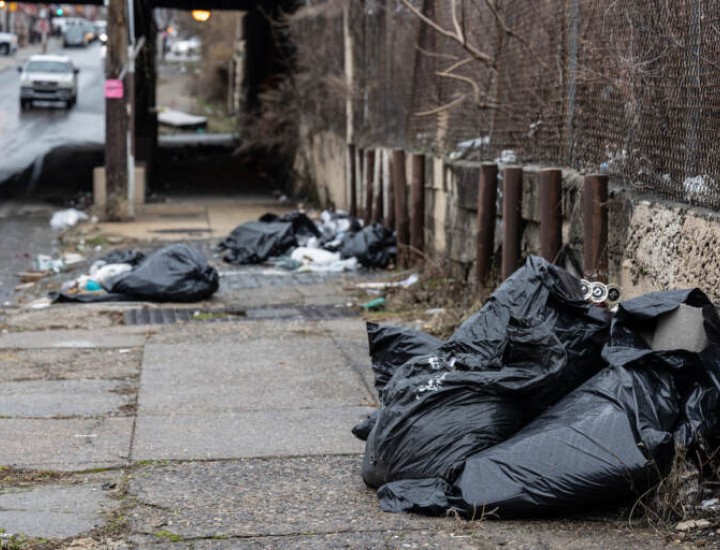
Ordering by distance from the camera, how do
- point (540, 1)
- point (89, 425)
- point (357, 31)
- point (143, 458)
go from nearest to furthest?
point (143, 458) → point (89, 425) → point (540, 1) → point (357, 31)

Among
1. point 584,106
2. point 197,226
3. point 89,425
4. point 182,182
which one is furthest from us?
point 182,182

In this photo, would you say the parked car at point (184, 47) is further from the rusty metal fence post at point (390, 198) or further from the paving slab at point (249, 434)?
the paving slab at point (249, 434)

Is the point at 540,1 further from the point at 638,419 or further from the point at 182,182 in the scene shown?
the point at 182,182

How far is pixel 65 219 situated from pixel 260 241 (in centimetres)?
581

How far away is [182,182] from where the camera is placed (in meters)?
25.3

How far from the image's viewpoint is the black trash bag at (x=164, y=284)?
1065 cm

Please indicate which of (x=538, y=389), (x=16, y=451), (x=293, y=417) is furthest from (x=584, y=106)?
(x=16, y=451)

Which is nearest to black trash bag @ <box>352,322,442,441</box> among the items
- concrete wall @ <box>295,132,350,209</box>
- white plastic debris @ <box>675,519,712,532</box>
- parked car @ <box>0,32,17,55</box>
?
white plastic debris @ <box>675,519,712,532</box>

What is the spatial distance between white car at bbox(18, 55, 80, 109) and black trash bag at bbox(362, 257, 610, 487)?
38067 mm

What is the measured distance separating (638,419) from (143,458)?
2375 mm

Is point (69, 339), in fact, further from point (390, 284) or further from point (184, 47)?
point (184, 47)

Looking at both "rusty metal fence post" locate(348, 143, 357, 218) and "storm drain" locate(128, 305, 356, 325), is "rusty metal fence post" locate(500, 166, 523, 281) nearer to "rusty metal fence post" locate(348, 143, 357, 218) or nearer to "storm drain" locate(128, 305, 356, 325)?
"storm drain" locate(128, 305, 356, 325)

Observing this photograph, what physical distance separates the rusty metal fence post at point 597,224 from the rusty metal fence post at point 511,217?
175cm

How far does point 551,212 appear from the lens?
7742 millimetres
